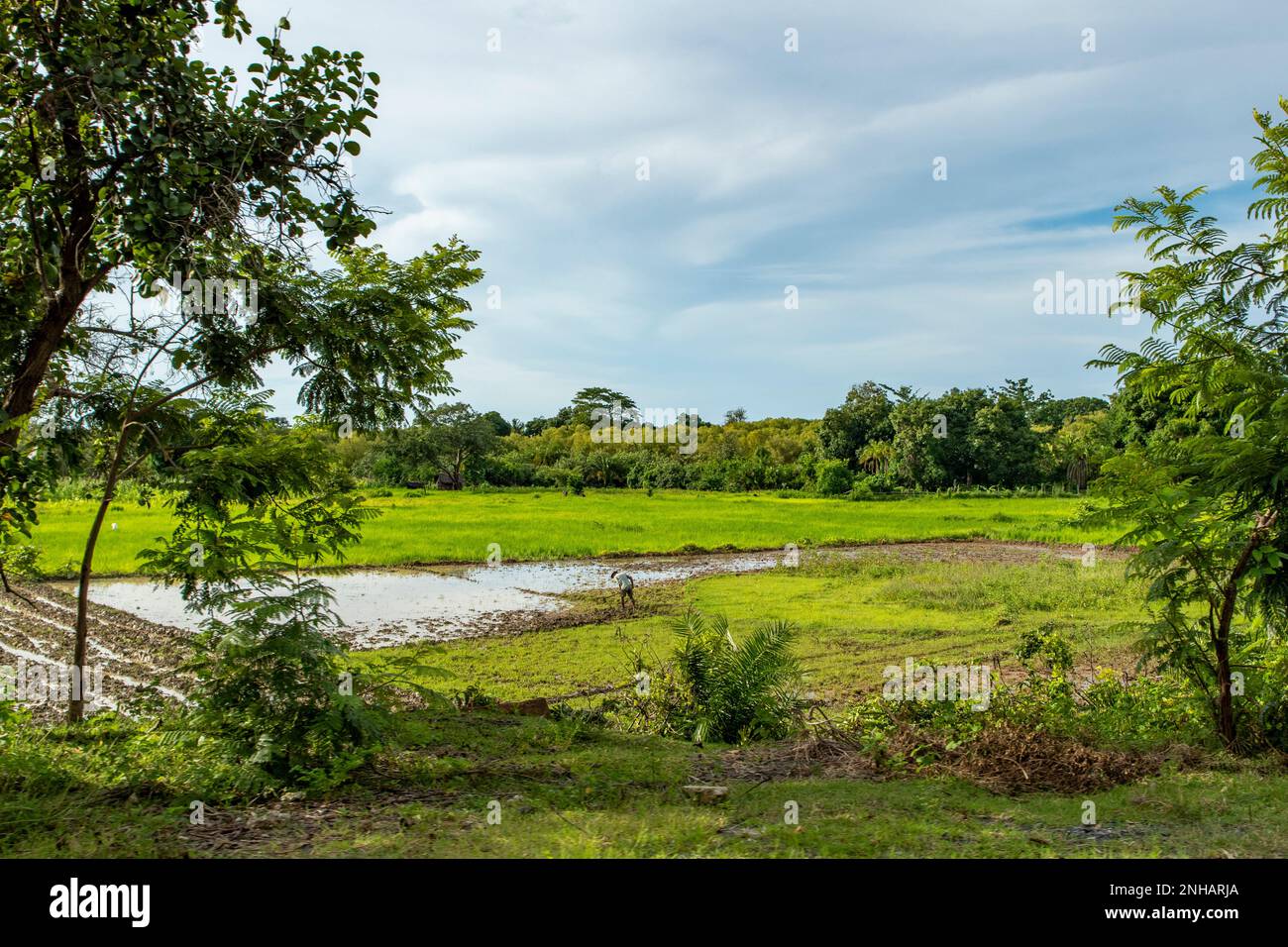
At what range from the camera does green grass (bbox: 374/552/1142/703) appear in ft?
38.0

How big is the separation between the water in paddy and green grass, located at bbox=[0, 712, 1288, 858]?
9.55 m

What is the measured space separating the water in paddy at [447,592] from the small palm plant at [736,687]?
8.16m

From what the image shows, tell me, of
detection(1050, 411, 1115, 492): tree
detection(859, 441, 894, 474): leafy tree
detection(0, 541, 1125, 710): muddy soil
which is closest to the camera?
detection(0, 541, 1125, 710): muddy soil

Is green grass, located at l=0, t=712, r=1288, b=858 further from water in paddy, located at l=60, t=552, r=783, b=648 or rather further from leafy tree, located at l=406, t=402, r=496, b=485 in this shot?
leafy tree, located at l=406, t=402, r=496, b=485

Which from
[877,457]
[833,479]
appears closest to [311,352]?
[833,479]

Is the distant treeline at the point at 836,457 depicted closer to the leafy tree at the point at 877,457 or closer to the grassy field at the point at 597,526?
the leafy tree at the point at 877,457

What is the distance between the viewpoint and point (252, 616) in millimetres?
5270

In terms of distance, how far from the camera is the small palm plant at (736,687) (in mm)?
7281

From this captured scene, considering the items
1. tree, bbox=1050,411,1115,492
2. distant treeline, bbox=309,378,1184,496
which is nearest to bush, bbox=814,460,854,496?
distant treeline, bbox=309,378,1184,496

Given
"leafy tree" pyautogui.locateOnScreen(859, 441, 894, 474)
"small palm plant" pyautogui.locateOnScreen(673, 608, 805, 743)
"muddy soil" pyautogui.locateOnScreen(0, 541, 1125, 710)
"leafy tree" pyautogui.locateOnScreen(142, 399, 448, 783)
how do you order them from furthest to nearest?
"leafy tree" pyautogui.locateOnScreen(859, 441, 894, 474), "muddy soil" pyautogui.locateOnScreen(0, 541, 1125, 710), "small palm plant" pyautogui.locateOnScreen(673, 608, 805, 743), "leafy tree" pyautogui.locateOnScreen(142, 399, 448, 783)

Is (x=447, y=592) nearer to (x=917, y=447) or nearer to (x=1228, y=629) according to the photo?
(x=1228, y=629)

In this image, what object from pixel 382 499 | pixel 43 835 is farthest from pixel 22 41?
pixel 382 499

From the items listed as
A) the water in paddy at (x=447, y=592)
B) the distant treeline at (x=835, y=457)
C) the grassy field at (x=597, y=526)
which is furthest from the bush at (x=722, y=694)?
the distant treeline at (x=835, y=457)

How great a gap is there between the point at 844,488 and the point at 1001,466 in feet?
41.1
